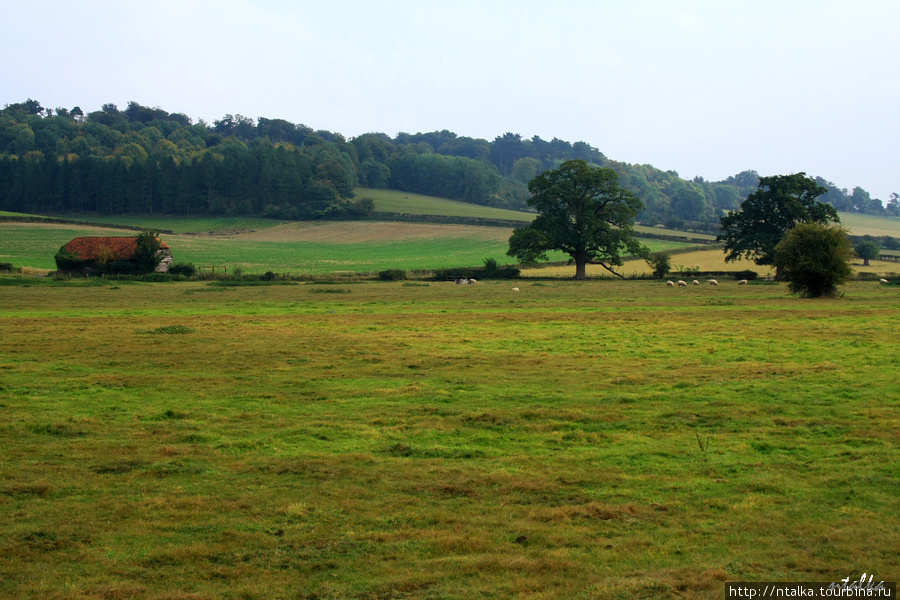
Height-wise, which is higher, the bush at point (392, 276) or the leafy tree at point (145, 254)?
the leafy tree at point (145, 254)

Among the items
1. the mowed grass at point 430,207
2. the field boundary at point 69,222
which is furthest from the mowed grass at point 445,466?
the mowed grass at point 430,207

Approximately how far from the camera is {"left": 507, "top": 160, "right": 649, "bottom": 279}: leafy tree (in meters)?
69.4

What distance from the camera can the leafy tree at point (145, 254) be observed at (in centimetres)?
6975

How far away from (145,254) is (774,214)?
55.1m

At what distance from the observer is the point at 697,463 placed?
11344 mm

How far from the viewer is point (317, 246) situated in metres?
111

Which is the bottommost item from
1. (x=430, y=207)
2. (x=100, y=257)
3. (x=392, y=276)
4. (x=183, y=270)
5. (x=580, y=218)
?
(x=183, y=270)

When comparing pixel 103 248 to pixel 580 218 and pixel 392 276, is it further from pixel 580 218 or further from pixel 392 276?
pixel 580 218

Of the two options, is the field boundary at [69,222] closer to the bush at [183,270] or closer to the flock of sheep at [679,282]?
the bush at [183,270]

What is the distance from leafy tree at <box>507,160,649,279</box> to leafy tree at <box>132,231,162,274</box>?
31.4 m

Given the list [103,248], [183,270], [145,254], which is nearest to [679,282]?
[183,270]

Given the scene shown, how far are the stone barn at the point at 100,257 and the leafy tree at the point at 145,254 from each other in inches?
16.5

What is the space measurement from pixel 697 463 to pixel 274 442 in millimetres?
6533

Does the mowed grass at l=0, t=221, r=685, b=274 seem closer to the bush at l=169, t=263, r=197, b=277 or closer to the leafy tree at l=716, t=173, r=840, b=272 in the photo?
the bush at l=169, t=263, r=197, b=277
